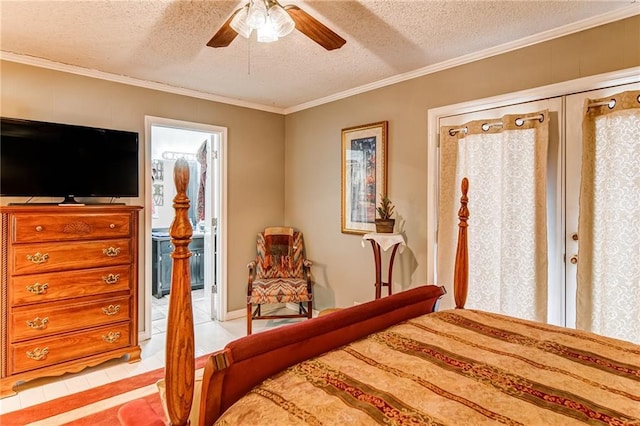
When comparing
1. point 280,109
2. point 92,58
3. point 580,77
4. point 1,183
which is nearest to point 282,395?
point 580,77

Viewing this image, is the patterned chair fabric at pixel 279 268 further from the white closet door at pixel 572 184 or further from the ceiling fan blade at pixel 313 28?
the ceiling fan blade at pixel 313 28

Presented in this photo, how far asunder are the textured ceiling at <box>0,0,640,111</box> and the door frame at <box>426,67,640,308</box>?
356 mm

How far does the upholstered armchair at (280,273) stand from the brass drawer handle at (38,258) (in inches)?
64.0

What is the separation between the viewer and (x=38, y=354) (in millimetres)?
2572

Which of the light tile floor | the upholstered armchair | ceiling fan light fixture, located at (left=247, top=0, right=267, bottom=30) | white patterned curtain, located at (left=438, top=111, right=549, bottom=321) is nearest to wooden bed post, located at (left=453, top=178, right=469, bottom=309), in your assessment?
white patterned curtain, located at (left=438, top=111, right=549, bottom=321)

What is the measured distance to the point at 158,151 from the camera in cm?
584

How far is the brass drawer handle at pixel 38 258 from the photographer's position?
2.53m

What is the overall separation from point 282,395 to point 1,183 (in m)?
2.75

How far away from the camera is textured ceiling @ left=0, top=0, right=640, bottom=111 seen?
2.09 metres

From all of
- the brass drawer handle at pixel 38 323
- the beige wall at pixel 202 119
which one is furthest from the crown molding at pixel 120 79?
the brass drawer handle at pixel 38 323

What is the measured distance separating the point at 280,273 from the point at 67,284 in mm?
1974

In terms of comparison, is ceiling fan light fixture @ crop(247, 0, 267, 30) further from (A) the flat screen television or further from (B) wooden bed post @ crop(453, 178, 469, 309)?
(A) the flat screen television

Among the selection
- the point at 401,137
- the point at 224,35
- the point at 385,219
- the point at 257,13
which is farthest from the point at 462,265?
the point at 224,35

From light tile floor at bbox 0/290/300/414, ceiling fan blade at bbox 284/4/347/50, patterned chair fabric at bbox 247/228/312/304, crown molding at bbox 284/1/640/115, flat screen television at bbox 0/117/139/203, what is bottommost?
light tile floor at bbox 0/290/300/414
